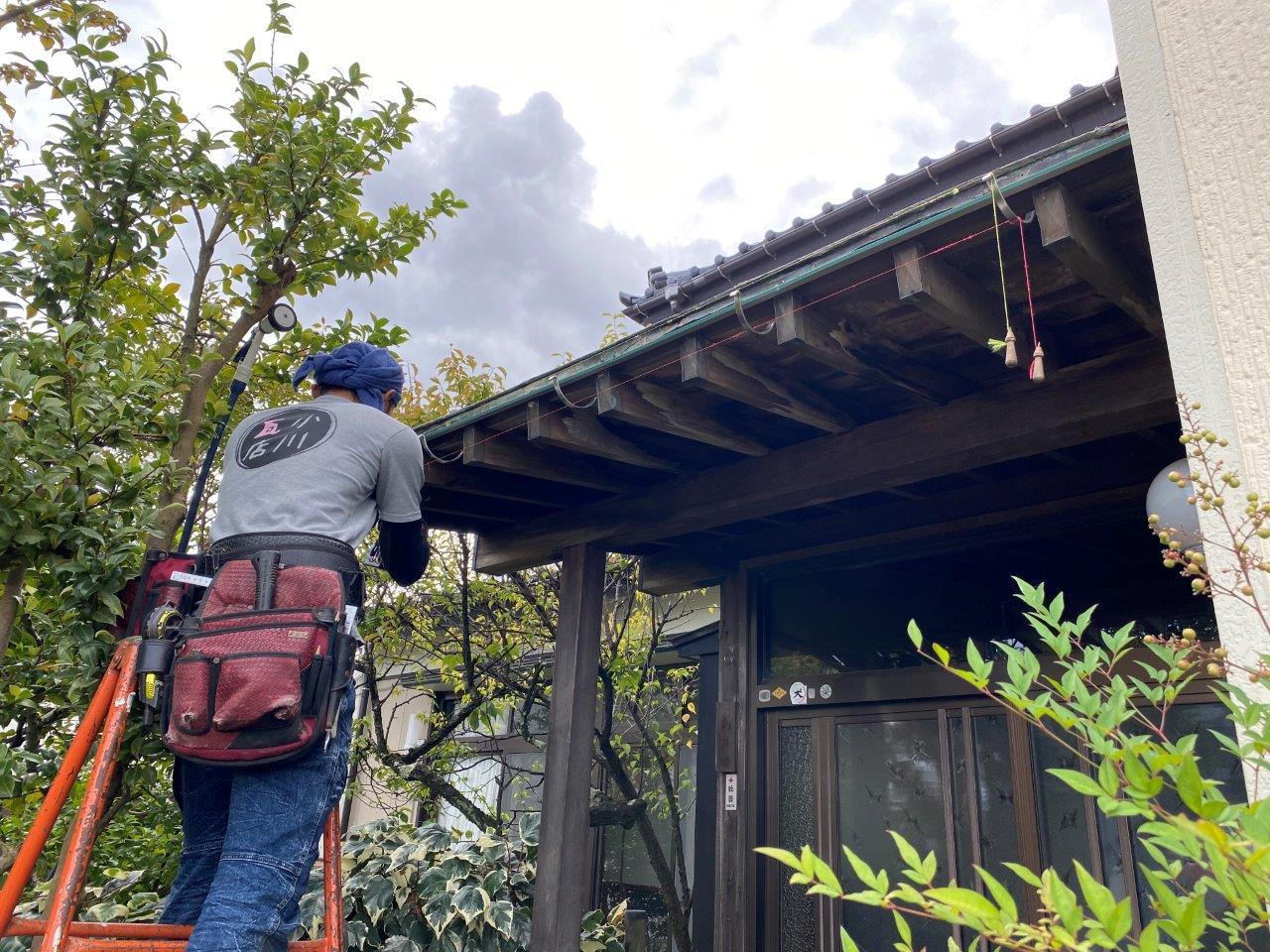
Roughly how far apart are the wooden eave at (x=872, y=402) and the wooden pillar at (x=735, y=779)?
435mm

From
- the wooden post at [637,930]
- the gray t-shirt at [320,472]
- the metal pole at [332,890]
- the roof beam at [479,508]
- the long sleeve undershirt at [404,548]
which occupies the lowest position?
the wooden post at [637,930]

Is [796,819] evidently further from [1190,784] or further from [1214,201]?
[1190,784]

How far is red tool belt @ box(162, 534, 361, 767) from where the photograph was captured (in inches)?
68.0

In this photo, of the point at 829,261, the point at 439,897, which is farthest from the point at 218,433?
the point at 439,897

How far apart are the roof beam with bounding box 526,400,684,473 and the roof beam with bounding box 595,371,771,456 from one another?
150mm

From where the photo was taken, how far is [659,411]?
2939 mm

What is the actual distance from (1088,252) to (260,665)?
1.93m

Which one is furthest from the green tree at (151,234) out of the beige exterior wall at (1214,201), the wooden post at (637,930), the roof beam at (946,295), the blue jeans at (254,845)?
the wooden post at (637,930)

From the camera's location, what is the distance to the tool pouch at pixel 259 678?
1.72 metres

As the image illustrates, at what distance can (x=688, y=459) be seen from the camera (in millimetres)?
3549

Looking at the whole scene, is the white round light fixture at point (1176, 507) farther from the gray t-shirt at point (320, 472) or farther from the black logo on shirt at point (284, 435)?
the black logo on shirt at point (284, 435)

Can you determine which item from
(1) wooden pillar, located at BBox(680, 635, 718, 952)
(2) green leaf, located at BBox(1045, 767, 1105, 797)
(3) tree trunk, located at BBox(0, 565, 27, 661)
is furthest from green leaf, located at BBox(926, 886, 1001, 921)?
(1) wooden pillar, located at BBox(680, 635, 718, 952)

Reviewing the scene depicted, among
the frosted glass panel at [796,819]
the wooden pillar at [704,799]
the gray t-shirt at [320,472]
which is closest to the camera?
the gray t-shirt at [320,472]

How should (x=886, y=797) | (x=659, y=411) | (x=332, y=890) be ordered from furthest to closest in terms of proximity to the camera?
(x=886, y=797)
(x=659, y=411)
(x=332, y=890)
